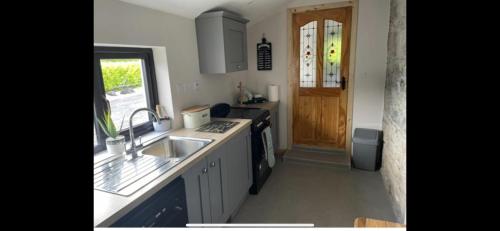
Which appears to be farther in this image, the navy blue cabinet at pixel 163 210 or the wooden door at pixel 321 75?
the wooden door at pixel 321 75

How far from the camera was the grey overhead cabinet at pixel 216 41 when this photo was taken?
245 centimetres

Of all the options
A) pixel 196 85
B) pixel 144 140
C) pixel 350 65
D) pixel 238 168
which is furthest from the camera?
pixel 350 65

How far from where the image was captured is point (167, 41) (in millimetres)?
2164

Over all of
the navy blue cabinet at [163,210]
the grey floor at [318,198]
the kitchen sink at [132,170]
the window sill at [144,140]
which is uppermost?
the window sill at [144,140]

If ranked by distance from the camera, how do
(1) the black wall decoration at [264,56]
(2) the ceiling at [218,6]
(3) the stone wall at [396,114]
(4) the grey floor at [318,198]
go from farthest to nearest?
(1) the black wall decoration at [264,56], (4) the grey floor at [318,198], (3) the stone wall at [396,114], (2) the ceiling at [218,6]

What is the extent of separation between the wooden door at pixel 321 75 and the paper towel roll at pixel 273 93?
257 mm

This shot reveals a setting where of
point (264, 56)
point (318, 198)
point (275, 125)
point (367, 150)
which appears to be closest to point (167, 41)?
point (264, 56)

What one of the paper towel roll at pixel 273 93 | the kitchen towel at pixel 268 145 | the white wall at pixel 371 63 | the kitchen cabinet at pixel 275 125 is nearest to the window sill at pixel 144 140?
the kitchen towel at pixel 268 145

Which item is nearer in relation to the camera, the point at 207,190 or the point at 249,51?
the point at 207,190

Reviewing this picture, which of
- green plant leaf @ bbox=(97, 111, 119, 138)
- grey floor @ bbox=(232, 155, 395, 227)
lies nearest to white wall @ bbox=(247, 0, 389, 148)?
grey floor @ bbox=(232, 155, 395, 227)

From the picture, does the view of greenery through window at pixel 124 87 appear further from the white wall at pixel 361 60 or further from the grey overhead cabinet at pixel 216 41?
the white wall at pixel 361 60

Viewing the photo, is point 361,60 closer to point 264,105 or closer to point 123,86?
point 264,105

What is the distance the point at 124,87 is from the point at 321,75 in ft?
8.15
